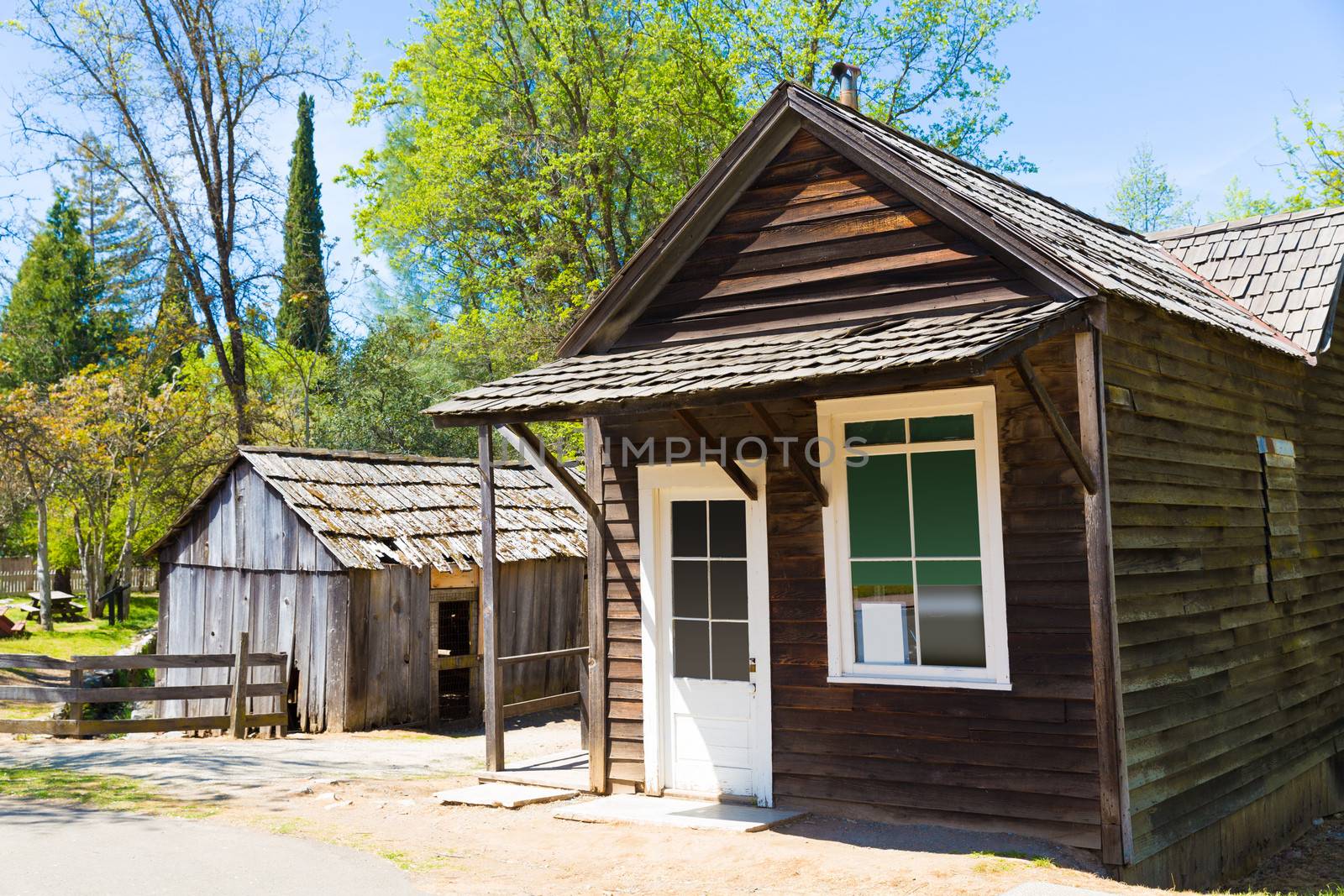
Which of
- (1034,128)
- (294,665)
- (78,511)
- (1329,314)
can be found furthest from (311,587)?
(1034,128)

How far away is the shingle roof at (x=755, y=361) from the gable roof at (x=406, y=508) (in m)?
5.61

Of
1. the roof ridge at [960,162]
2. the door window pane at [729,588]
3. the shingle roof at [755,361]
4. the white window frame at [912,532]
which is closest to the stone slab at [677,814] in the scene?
the white window frame at [912,532]

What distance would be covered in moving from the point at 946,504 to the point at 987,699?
1381 mm

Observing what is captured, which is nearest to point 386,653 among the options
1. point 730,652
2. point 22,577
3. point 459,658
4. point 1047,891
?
point 459,658

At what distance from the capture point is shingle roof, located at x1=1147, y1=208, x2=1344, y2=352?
10.5 meters

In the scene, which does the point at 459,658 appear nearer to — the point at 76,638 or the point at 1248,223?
the point at 1248,223

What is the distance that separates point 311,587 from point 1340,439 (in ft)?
40.3

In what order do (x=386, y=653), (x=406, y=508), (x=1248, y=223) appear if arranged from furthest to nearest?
1. (x=406, y=508)
2. (x=386, y=653)
3. (x=1248, y=223)

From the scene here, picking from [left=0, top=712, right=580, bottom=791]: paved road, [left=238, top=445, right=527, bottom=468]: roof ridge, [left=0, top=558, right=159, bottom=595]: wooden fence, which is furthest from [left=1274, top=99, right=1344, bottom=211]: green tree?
[left=0, top=558, right=159, bottom=595]: wooden fence

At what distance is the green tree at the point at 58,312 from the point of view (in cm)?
3903

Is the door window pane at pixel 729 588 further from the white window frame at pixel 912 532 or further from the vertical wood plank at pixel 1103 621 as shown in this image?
the vertical wood plank at pixel 1103 621

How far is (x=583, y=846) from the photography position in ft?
25.1

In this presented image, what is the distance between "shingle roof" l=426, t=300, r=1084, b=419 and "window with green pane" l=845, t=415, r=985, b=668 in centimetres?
81

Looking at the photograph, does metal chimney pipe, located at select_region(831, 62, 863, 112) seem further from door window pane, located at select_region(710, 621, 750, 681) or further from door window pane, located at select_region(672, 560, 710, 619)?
door window pane, located at select_region(710, 621, 750, 681)
